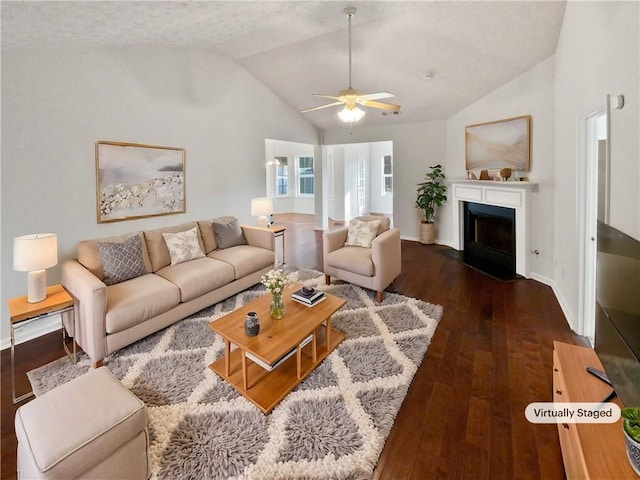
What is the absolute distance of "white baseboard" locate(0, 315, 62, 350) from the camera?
2812 mm

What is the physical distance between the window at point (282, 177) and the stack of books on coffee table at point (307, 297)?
8663 mm

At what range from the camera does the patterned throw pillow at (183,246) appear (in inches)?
141

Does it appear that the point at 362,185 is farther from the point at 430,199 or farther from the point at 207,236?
the point at 207,236

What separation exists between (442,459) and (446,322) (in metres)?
1.63

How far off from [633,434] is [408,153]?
19.8ft

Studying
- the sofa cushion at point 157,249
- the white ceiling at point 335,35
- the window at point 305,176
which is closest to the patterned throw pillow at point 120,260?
the sofa cushion at point 157,249

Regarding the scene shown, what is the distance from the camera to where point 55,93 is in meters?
2.93

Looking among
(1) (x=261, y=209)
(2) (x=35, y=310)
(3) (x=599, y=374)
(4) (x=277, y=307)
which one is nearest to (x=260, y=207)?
(1) (x=261, y=209)

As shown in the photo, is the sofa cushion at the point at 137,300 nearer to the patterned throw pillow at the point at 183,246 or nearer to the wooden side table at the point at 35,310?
the wooden side table at the point at 35,310

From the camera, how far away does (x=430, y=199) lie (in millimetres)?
6062

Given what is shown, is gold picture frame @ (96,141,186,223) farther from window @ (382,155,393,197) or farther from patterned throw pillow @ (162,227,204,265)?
window @ (382,155,393,197)

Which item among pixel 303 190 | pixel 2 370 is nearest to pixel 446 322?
pixel 2 370

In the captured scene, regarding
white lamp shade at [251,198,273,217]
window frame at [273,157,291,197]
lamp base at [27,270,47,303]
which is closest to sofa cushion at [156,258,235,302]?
lamp base at [27,270,47,303]

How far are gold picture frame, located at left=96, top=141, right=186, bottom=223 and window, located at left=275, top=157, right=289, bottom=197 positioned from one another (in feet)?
22.8
